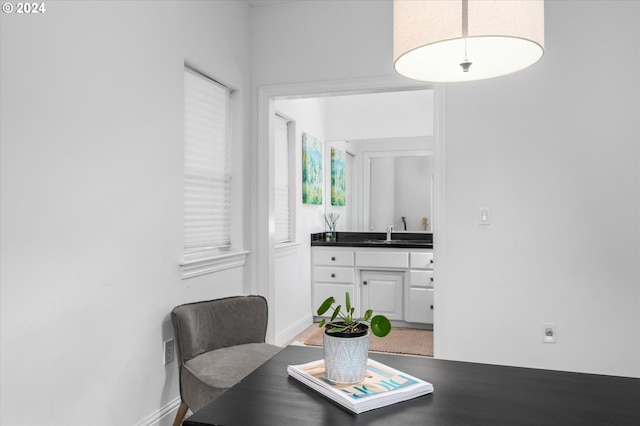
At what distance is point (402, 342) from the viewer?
4125 mm

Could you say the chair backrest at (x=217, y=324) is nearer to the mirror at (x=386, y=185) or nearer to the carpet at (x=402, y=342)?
the carpet at (x=402, y=342)

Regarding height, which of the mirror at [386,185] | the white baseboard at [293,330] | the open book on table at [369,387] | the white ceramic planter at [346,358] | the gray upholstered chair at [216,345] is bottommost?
the white baseboard at [293,330]

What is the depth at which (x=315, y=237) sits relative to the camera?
16.1 feet

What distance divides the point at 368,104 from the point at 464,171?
7.77ft

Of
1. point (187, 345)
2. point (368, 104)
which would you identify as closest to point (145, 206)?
point (187, 345)

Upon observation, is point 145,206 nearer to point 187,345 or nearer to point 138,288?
point 138,288

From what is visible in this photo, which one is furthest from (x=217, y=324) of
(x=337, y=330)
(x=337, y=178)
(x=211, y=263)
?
(x=337, y=178)

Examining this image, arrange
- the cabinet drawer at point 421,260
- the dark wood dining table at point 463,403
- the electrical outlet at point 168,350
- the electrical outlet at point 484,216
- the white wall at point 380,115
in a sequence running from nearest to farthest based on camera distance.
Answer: the dark wood dining table at point 463,403 < the electrical outlet at point 168,350 < the electrical outlet at point 484,216 < the cabinet drawer at point 421,260 < the white wall at point 380,115

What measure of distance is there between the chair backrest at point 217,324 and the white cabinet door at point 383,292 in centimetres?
217

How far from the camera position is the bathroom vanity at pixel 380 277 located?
4.50 meters

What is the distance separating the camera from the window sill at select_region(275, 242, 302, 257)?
3.94 metres

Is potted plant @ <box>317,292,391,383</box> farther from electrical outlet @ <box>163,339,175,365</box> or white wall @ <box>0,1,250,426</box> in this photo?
electrical outlet @ <box>163,339,175,365</box>

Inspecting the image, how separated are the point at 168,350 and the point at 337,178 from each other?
10.5ft

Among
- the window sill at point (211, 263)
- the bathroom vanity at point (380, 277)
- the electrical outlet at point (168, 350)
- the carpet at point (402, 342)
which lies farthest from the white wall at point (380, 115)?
the electrical outlet at point (168, 350)
